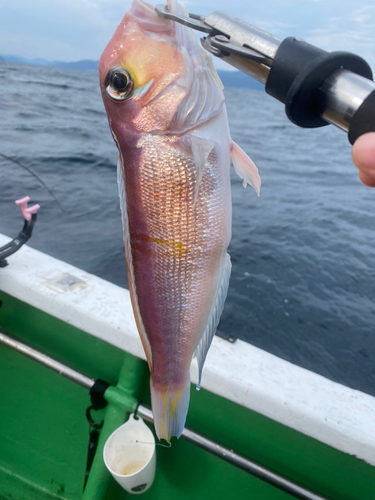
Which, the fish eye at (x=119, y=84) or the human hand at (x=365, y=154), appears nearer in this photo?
the human hand at (x=365, y=154)

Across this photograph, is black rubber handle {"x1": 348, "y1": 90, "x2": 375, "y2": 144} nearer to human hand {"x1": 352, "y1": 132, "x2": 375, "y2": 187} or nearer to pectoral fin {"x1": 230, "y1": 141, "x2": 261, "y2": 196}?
human hand {"x1": 352, "y1": 132, "x2": 375, "y2": 187}

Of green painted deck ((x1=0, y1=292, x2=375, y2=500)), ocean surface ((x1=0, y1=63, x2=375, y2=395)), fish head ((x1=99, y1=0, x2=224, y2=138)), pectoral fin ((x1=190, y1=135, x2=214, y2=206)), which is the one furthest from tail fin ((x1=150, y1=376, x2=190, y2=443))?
ocean surface ((x1=0, y1=63, x2=375, y2=395))

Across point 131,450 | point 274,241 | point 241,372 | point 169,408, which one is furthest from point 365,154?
point 274,241

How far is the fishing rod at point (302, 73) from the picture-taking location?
1.95ft

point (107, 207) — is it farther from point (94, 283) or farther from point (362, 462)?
point (362, 462)

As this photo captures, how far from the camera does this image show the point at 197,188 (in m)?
0.85

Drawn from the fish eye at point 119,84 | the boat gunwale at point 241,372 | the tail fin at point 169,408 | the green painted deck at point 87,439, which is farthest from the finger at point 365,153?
the green painted deck at point 87,439

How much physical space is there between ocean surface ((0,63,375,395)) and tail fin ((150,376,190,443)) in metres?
2.98

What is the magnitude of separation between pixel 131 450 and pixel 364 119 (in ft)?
6.55

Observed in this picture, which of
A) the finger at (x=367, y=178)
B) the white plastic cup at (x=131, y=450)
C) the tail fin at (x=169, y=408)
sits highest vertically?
the finger at (x=367, y=178)

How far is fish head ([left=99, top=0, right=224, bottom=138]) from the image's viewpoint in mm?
897

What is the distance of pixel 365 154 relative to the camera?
0.58 m

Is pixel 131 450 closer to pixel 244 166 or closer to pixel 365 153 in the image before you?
pixel 244 166

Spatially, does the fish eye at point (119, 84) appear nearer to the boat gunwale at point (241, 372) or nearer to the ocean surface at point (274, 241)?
the boat gunwale at point (241, 372)
